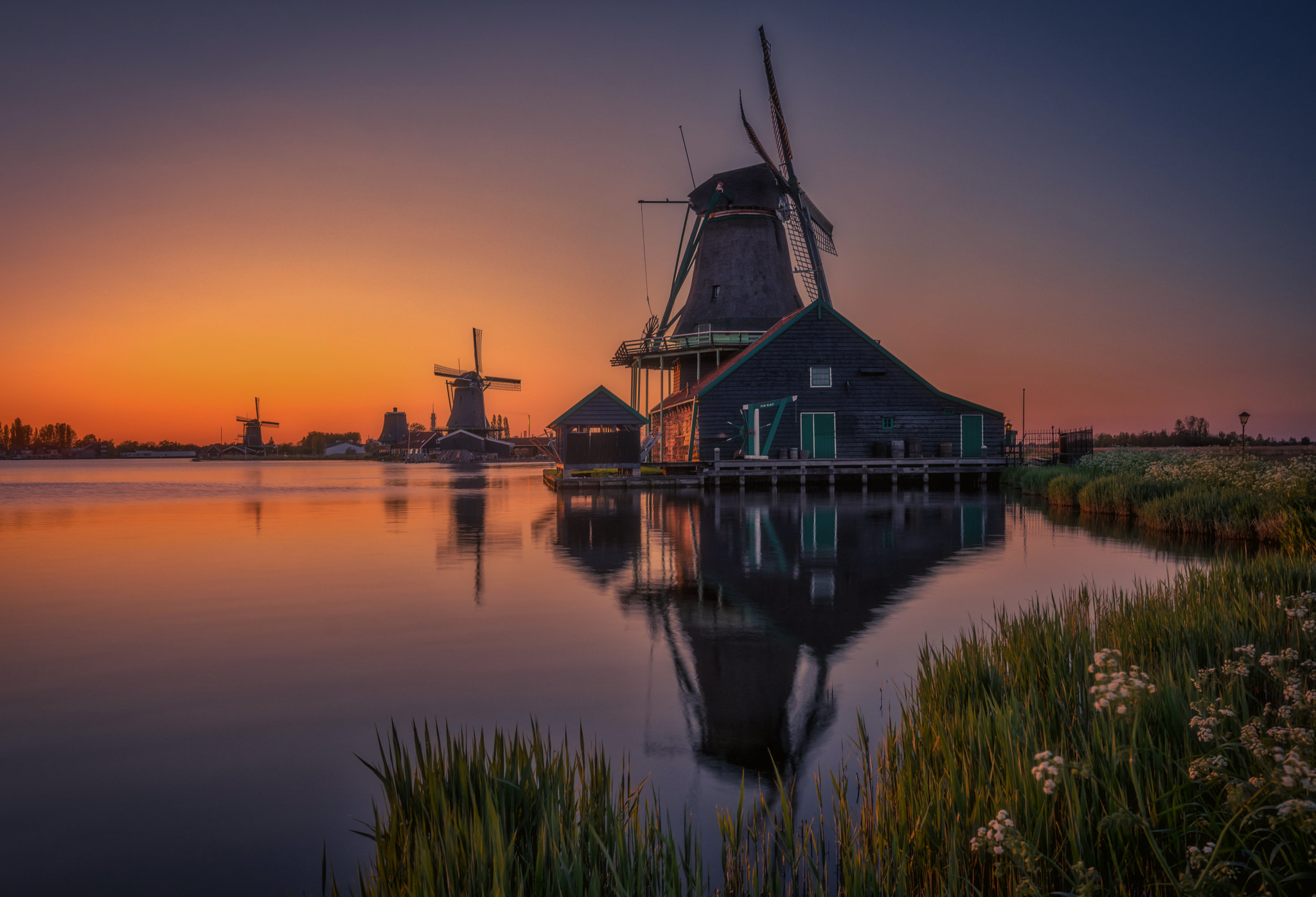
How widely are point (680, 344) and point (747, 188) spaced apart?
9416 millimetres

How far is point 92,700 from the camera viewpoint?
5727mm

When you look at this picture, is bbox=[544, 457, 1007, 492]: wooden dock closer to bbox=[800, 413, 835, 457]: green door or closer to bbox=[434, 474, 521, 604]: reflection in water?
bbox=[800, 413, 835, 457]: green door

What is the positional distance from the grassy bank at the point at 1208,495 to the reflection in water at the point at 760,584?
318 cm

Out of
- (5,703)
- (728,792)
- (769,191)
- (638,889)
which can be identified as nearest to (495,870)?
(638,889)

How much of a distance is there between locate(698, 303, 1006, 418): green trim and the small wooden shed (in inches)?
144

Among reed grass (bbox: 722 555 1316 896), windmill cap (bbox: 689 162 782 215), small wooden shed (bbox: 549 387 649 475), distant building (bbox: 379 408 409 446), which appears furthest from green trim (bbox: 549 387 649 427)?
distant building (bbox: 379 408 409 446)

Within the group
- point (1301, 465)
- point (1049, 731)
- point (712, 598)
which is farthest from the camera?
point (1301, 465)

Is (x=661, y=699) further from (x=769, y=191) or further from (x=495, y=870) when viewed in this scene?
(x=769, y=191)

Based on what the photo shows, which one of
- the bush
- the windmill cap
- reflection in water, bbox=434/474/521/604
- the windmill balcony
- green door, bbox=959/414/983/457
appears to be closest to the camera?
reflection in water, bbox=434/474/521/604

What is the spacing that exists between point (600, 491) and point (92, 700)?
78.8 ft

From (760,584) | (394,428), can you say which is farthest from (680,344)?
(394,428)

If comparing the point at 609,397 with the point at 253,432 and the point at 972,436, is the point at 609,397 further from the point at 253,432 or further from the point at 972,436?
the point at 253,432

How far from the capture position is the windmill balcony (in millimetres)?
34844

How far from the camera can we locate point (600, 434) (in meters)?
33.1
